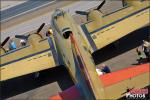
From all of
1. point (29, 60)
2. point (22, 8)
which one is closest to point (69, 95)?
point (29, 60)

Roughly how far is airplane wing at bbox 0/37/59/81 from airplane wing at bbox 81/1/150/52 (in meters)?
3.32

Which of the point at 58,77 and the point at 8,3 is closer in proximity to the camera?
the point at 58,77

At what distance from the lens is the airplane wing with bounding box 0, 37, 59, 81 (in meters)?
30.3

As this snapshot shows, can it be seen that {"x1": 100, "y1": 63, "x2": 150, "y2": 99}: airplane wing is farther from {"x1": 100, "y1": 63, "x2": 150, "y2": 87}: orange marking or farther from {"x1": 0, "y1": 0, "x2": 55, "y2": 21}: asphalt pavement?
{"x1": 0, "y1": 0, "x2": 55, "y2": 21}: asphalt pavement

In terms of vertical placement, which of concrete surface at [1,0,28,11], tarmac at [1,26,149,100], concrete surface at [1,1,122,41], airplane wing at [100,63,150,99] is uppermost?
concrete surface at [1,0,28,11]

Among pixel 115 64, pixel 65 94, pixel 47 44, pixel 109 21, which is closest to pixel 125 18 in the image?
pixel 109 21

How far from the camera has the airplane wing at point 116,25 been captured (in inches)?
1235

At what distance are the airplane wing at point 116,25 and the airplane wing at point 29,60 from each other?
3.32m

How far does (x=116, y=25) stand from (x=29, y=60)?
26.0ft

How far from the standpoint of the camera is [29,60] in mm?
31344

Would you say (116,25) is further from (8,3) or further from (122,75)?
(8,3)

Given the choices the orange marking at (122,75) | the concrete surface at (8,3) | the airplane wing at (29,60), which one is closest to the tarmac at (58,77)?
the airplane wing at (29,60)

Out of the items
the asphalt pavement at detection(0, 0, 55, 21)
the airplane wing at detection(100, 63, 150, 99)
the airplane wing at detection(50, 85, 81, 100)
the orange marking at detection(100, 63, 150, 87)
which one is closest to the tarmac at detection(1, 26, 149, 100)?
the airplane wing at detection(50, 85, 81, 100)

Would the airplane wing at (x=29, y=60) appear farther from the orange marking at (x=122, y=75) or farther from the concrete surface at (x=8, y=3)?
the concrete surface at (x=8, y=3)
